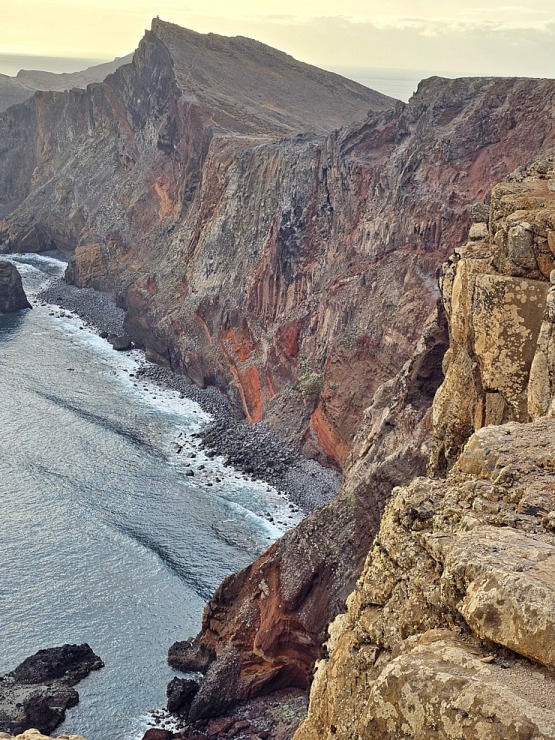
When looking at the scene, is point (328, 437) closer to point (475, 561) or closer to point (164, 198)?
point (475, 561)

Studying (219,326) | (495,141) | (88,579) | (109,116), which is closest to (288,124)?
(109,116)

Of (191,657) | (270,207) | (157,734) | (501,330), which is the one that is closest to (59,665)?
(191,657)

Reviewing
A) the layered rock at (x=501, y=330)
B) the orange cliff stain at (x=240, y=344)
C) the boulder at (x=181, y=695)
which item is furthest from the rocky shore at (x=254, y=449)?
the layered rock at (x=501, y=330)

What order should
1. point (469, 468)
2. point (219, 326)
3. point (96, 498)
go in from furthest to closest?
point (219, 326), point (96, 498), point (469, 468)

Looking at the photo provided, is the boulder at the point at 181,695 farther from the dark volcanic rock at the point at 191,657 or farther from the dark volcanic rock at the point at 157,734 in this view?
the dark volcanic rock at the point at 157,734

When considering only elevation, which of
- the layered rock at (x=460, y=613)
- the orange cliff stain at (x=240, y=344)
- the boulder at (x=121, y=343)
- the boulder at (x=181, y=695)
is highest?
the layered rock at (x=460, y=613)

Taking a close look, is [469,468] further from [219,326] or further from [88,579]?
[219,326]
